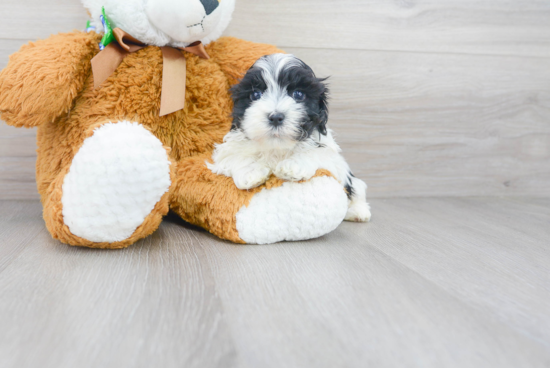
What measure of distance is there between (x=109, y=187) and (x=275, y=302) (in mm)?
420

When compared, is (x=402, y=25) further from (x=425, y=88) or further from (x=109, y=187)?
(x=109, y=187)

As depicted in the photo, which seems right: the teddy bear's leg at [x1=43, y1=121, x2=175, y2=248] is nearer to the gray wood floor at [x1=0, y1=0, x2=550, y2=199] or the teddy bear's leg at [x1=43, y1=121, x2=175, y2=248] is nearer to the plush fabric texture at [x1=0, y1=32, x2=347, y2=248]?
the plush fabric texture at [x1=0, y1=32, x2=347, y2=248]

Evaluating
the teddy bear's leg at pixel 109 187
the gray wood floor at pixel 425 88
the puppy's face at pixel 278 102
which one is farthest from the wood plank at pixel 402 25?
the teddy bear's leg at pixel 109 187

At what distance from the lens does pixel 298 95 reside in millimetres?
1035

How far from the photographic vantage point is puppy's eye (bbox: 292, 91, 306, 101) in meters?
1.03

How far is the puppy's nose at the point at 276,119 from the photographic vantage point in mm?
976

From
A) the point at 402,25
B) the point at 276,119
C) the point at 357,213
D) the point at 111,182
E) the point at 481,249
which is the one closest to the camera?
the point at 111,182

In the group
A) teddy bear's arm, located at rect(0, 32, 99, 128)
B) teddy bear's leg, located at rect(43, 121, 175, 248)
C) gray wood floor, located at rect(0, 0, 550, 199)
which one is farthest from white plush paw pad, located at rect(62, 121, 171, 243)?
gray wood floor, located at rect(0, 0, 550, 199)

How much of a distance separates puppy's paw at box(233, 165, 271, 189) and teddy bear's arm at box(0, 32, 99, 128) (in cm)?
45

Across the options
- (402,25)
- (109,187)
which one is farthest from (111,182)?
(402,25)

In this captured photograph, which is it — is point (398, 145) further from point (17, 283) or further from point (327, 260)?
point (17, 283)

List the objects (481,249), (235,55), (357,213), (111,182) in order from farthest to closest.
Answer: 1. (357,213)
2. (235,55)
3. (481,249)
4. (111,182)

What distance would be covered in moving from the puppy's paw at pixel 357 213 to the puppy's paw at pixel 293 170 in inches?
13.2

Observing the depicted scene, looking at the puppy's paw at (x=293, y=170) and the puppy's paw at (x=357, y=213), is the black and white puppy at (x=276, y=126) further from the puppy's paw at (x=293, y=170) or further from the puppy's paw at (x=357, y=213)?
the puppy's paw at (x=357, y=213)
